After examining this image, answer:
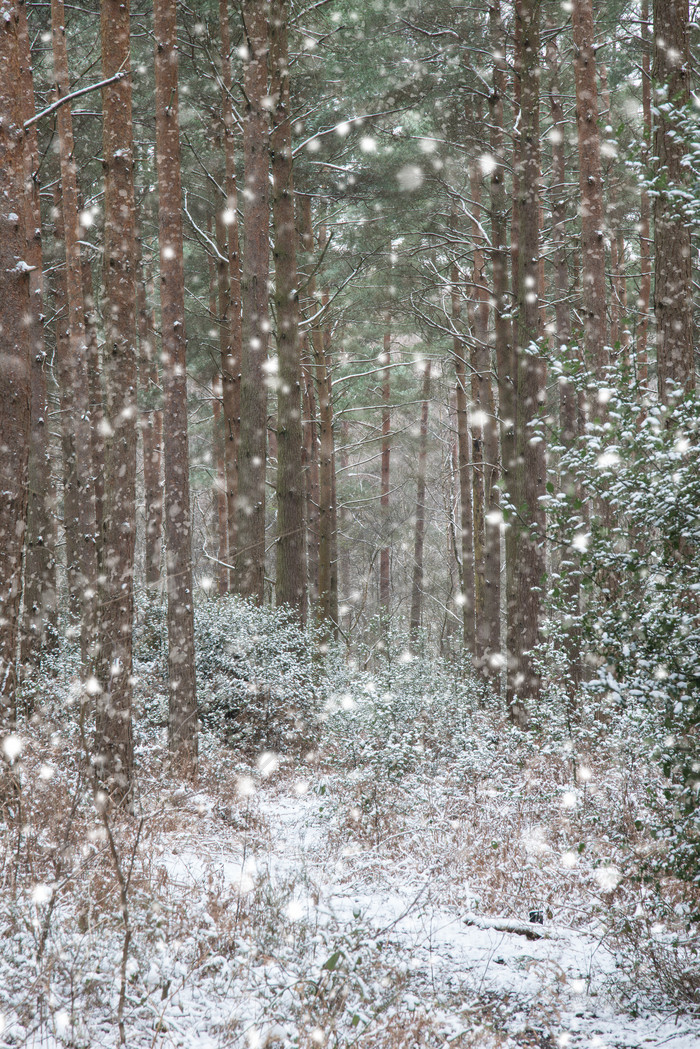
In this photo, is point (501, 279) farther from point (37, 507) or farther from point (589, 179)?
point (37, 507)

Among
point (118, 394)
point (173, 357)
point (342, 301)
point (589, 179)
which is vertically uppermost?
point (342, 301)

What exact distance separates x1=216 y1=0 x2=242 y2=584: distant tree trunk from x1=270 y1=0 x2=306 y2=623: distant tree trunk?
62.2 inches

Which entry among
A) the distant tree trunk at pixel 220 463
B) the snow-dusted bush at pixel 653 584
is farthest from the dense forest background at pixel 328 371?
the distant tree trunk at pixel 220 463

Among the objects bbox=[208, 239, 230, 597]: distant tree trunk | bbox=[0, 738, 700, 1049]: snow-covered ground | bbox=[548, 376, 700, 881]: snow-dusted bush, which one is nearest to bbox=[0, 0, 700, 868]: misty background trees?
bbox=[548, 376, 700, 881]: snow-dusted bush

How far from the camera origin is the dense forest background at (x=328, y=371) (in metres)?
4.42

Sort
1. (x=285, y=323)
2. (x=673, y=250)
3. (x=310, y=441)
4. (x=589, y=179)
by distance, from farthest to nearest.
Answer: (x=310, y=441)
(x=285, y=323)
(x=589, y=179)
(x=673, y=250)

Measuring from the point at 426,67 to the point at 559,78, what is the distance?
11.2 ft

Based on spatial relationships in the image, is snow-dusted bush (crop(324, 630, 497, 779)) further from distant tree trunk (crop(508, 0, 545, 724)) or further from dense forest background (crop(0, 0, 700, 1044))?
distant tree trunk (crop(508, 0, 545, 724))

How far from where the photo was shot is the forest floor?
359cm

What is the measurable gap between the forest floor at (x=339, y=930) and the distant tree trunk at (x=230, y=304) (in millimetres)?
6443

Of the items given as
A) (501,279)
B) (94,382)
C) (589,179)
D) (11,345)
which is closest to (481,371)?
(501,279)

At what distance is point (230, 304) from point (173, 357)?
19.2 ft

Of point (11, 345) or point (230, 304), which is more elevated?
point (230, 304)

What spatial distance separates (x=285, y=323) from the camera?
10688mm
